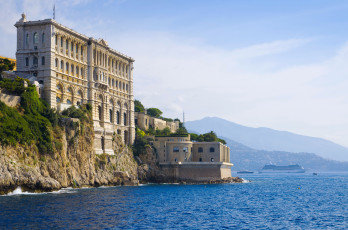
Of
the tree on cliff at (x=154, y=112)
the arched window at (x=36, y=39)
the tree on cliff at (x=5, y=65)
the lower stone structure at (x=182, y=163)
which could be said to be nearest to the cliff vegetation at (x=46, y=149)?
the tree on cliff at (x=5, y=65)

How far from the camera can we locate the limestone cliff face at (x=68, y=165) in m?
74.0

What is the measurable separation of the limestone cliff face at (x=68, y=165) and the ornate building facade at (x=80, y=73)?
495 cm

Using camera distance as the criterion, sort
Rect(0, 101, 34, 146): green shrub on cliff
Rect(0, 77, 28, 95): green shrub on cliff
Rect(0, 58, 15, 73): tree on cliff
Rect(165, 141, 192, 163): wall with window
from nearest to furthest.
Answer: Rect(0, 101, 34, 146): green shrub on cliff, Rect(0, 77, 28, 95): green shrub on cliff, Rect(0, 58, 15, 73): tree on cliff, Rect(165, 141, 192, 163): wall with window

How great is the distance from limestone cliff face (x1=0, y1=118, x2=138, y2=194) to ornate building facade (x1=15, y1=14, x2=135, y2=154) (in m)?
4.95

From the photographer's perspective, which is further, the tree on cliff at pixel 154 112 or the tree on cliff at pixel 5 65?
the tree on cliff at pixel 154 112

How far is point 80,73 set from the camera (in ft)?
352

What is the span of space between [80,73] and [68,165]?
25354mm

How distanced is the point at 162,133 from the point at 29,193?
2748 inches

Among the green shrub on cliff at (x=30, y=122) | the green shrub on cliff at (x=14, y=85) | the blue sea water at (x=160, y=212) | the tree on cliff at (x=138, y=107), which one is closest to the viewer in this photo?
the blue sea water at (x=160, y=212)

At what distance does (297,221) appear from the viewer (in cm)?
5831

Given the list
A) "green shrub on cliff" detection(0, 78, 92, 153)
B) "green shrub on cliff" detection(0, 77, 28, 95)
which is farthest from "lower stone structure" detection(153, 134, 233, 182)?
"green shrub on cliff" detection(0, 77, 28, 95)

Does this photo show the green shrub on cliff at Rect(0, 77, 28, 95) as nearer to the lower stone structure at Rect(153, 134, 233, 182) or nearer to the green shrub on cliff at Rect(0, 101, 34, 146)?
the green shrub on cliff at Rect(0, 101, 34, 146)

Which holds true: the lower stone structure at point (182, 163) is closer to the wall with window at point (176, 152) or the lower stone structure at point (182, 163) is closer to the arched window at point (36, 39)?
the wall with window at point (176, 152)

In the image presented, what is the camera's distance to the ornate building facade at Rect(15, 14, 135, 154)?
97.2 meters
